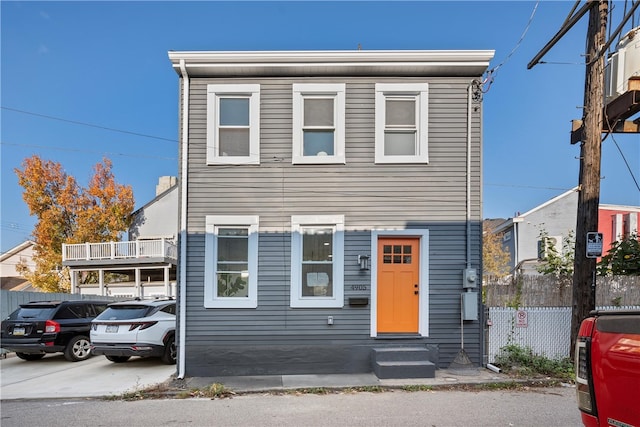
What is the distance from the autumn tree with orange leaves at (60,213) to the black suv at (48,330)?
16887mm

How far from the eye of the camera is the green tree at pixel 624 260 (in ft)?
26.0

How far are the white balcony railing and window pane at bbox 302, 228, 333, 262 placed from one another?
13933 mm

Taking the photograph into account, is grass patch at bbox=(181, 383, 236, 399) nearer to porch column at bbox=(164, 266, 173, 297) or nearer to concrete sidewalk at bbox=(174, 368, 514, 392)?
concrete sidewalk at bbox=(174, 368, 514, 392)

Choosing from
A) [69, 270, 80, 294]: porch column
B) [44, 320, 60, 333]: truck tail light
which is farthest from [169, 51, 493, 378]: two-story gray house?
[69, 270, 80, 294]: porch column

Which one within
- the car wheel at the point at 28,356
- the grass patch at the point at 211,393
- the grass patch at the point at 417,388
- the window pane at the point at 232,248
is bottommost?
the car wheel at the point at 28,356

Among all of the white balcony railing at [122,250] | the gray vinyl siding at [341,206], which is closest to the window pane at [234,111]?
the gray vinyl siding at [341,206]

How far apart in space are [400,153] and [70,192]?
80.8 feet

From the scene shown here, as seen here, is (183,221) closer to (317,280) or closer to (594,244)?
(317,280)

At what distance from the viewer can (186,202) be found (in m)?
7.65

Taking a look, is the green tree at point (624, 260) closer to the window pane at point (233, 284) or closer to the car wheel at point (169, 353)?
the window pane at point (233, 284)

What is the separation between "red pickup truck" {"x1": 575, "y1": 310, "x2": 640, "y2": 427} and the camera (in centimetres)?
231

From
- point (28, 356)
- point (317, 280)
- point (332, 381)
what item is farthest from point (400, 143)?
point (28, 356)

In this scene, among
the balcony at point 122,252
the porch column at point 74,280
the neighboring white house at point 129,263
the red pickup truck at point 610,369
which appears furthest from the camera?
the porch column at point 74,280

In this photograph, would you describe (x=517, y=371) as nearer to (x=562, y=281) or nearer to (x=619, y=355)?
(x=562, y=281)
